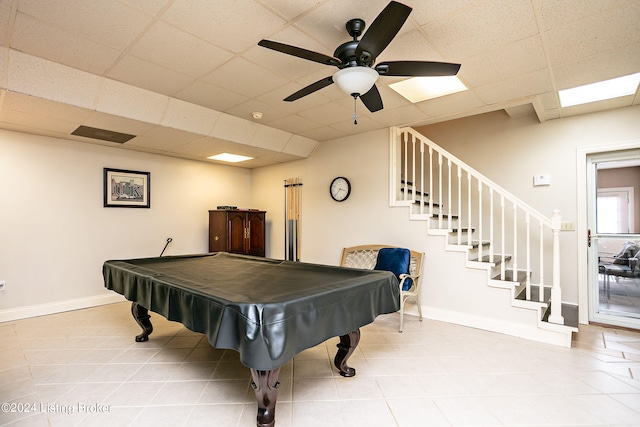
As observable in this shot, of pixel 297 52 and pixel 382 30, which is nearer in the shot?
pixel 382 30

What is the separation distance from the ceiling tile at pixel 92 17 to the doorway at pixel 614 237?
194 inches

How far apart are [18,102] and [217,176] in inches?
127

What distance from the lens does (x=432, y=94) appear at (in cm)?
340

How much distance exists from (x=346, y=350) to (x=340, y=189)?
9.92 ft

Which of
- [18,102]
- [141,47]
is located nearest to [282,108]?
[141,47]

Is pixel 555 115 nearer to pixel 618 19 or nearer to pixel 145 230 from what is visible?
pixel 618 19

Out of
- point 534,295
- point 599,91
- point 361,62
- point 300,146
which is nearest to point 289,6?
point 361,62

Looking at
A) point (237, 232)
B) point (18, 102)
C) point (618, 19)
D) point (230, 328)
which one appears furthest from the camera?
point (237, 232)

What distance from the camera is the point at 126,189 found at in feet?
15.7

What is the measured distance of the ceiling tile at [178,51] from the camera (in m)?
2.30

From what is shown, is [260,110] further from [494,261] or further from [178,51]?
[494,261]

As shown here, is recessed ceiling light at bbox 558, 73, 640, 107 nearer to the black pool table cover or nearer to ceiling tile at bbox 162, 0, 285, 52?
the black pool table cover

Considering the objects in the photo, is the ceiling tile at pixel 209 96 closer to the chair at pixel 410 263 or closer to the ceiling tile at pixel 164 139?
the ceiling tile at pixel 164 139

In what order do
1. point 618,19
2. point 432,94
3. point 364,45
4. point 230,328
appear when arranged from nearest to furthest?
1. point 230,328
2. point 364,45
3. point 618,19
4. point 432,94
